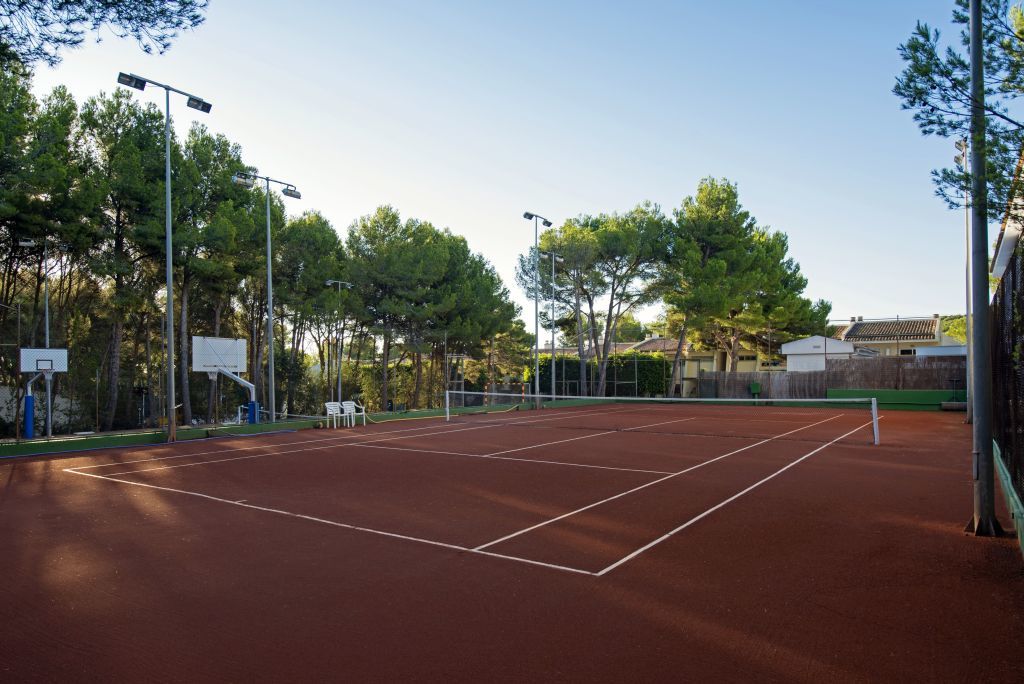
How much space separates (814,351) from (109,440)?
35518 millimetres

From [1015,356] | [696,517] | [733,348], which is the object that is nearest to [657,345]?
[733,348]

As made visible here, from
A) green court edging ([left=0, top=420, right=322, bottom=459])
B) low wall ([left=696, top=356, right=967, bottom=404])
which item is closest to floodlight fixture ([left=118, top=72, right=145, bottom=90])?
green court edging ([left=0, top=420, right=322, bottom=459])

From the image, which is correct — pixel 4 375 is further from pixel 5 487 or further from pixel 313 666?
pixel 313 666

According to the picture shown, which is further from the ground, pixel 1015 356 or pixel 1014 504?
pixel 1015 356

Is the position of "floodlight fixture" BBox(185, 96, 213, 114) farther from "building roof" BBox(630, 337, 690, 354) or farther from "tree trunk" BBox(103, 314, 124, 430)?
"building roof" BBox(630, 337, 690, 354)

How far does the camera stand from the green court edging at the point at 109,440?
626 inches

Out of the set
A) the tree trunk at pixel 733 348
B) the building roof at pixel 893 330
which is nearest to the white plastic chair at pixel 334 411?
the tree trunk at pixel 733 348

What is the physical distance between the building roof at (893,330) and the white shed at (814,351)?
47.0ft

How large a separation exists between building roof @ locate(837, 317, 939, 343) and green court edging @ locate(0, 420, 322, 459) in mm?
46095

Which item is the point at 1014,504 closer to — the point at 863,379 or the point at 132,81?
the point at 132,81

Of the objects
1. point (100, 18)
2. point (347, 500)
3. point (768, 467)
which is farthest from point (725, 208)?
point (100, 18)

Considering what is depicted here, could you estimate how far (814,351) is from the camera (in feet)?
125

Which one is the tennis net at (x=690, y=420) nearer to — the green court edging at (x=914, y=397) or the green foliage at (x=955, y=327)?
the green court edging at (x=914, y=397)

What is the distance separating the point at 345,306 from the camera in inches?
1321
